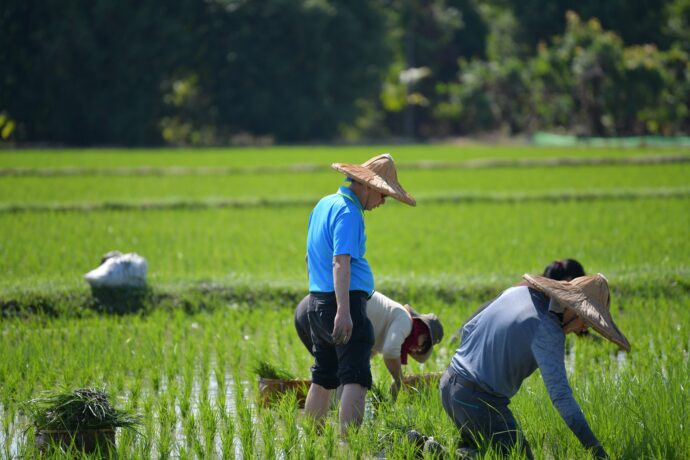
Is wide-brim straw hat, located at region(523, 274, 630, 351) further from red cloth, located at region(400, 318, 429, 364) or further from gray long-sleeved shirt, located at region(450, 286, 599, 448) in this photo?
red cloth, located at region(400, 318, 429, 364)

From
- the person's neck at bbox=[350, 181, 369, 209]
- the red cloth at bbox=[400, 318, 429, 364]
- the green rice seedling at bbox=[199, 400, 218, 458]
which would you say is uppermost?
the person's neck at bbox=[350, 181, 369, 209]

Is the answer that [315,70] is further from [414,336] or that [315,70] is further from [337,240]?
[337,240]

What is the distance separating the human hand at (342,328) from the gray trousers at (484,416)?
1.50ft

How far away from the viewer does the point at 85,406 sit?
4.30 m

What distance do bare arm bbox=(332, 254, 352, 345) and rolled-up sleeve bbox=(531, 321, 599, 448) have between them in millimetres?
798

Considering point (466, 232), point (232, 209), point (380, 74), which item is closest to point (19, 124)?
point (380, 74)

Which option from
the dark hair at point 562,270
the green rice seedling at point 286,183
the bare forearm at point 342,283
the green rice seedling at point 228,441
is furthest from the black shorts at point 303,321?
the green rice seedling at point 286,183

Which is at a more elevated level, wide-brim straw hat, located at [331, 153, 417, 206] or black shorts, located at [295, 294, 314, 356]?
wide-brim straw hat, located at [331, 153, 417, 206]

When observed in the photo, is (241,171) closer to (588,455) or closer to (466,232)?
(466,232)

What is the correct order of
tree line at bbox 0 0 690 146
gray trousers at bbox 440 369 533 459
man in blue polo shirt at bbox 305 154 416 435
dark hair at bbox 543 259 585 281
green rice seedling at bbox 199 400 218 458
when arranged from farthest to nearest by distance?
tree line at bbox 0 0 690 146 → dark hair at bbox 543 259 585 281 → green rice seedling at bbox 199 400 218 458 → man in blue polo shirt at bbox 305 154 416 435 → gray trousers at bbox 440 369 533 459

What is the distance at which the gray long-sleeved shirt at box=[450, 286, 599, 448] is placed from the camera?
3.85 m

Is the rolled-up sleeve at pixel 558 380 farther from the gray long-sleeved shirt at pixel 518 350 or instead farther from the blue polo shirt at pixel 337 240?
the blue polo shirt at pixel 337 240

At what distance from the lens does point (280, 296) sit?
8.30 metres

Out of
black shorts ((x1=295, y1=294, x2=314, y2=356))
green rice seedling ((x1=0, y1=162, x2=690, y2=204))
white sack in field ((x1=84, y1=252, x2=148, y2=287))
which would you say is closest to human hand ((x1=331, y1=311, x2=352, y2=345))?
black shorts ((x1=295, y1=294, x2=314, y2=356))
